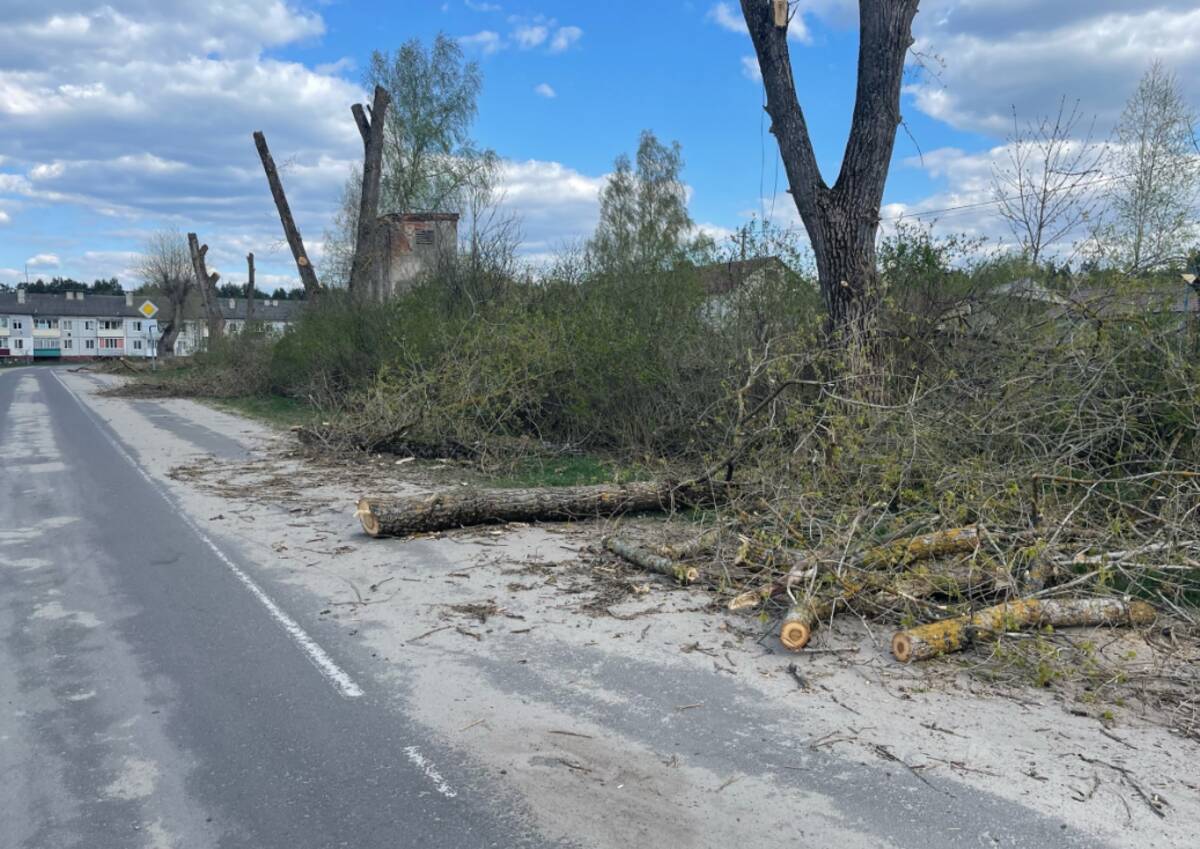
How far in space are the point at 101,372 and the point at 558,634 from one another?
53413 millimetres

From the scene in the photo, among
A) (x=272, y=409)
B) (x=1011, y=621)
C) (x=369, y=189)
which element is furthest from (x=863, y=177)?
(x=272, y=409)

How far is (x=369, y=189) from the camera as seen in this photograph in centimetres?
2338

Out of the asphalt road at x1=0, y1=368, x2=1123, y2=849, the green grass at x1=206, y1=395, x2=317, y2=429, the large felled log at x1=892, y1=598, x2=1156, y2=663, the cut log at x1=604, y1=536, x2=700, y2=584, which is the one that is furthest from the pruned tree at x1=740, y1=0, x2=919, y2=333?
the green grass at x1=206, y1=395, x2=317, y2=429

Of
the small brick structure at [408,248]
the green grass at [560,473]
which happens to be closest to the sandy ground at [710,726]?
the green grass at [560,473]

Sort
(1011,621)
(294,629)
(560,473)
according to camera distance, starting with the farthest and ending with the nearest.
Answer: (560,473), (294,629), (1011,621)

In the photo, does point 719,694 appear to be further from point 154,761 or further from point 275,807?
point 154,761

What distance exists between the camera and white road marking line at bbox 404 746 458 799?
407 cm

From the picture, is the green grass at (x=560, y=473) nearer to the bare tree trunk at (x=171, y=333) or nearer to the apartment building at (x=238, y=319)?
the apartment building at (x=238, y=319)

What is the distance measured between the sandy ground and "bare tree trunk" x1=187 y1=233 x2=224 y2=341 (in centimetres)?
3347

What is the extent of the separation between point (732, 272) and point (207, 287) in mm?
34217

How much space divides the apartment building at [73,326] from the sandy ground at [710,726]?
364ft

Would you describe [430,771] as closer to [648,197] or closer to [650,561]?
[650,561]

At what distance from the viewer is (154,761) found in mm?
4344

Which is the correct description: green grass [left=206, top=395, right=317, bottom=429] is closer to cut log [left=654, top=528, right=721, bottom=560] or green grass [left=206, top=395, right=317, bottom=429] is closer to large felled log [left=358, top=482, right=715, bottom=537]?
large felled log [left=358, top=482, right=715, bottom=537]
